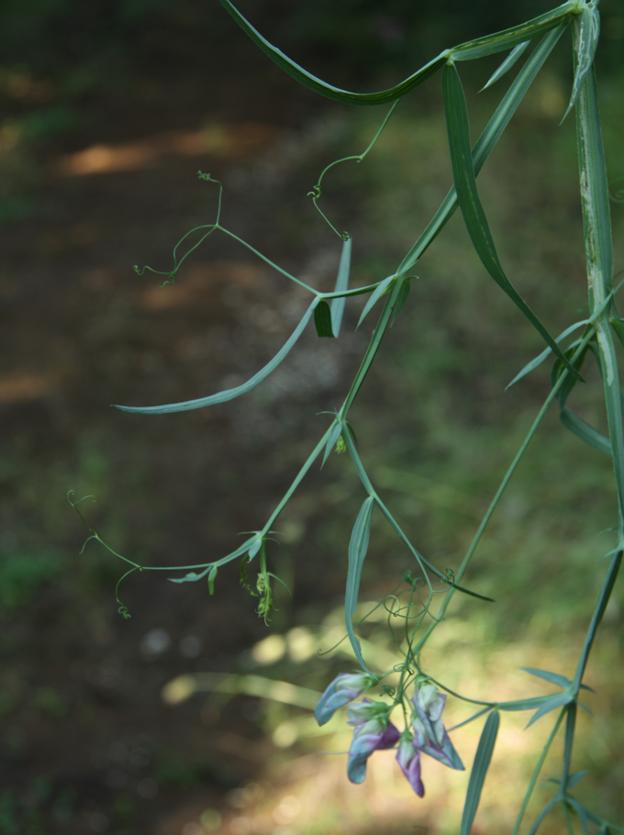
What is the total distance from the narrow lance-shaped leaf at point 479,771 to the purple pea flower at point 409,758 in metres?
0.03

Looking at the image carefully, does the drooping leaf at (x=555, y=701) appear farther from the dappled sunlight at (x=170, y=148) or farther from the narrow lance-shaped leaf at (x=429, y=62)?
the dappled sunlight at (x=170, y=148)

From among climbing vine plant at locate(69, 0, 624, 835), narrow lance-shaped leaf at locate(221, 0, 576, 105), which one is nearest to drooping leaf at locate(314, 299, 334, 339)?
climbing vine plant at locate(69, 0, 624, 835)

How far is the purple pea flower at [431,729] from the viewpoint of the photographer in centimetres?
50

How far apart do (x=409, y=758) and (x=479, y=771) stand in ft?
0.18

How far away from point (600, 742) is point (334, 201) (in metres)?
3.11

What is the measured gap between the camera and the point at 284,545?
2623 mm

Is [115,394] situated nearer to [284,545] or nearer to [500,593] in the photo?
[284,545]

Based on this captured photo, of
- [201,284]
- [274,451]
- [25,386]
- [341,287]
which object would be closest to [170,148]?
[201,284]

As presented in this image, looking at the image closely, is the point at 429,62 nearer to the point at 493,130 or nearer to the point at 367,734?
the point at 493,130

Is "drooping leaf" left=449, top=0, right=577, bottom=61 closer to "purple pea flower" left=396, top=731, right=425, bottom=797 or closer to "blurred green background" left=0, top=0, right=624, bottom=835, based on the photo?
"blurred green background" left=0, top=0, right=624, bottom=835

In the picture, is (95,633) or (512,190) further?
(512,190)

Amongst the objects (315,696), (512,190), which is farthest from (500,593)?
(512,190)

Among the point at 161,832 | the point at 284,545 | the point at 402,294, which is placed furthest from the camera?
the point at 284,545

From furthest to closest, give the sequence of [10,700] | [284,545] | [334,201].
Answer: [334,201], [284,545], [10,700]
